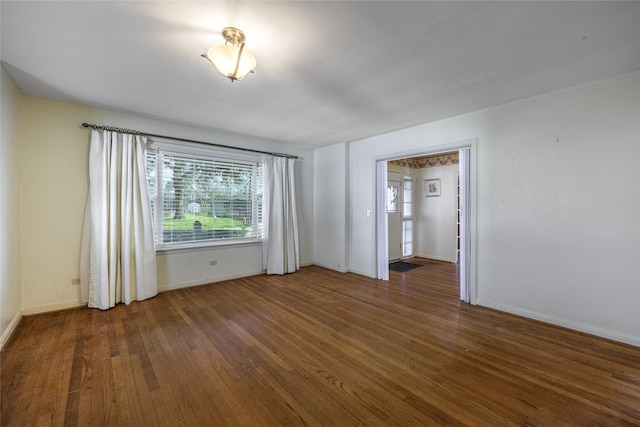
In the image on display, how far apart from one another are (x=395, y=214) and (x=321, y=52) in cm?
479

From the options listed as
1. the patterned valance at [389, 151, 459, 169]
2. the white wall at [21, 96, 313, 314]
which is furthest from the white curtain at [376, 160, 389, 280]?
the white wall at [21, 96, 313, 314]

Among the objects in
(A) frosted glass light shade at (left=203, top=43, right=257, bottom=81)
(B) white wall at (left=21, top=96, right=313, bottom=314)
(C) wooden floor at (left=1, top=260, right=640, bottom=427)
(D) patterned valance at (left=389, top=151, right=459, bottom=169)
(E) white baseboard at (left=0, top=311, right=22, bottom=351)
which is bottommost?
(C) wooden floor at (left=1, top=260, right=640, bottom=427)

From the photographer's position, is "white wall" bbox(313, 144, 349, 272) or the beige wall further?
"white wall" bbox(313, 144, 349, 272)

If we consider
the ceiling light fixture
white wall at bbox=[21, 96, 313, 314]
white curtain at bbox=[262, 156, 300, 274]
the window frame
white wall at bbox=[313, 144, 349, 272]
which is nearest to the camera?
the ceiling light fixture

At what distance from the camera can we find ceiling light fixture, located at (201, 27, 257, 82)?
1875 millimetres

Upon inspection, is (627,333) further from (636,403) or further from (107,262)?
(107,262)

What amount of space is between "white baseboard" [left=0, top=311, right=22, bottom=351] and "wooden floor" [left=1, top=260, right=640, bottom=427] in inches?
2.8

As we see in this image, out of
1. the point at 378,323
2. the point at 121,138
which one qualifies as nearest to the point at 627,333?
the point at 378,323

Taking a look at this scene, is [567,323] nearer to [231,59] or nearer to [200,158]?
[231,59]

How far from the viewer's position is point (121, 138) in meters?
3.51

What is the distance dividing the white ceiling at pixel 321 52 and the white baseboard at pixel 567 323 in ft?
8.01

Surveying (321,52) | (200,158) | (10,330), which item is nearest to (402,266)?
(200,158)

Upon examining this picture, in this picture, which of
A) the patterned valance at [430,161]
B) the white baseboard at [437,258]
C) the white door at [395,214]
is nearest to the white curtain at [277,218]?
the white door at [395,214]

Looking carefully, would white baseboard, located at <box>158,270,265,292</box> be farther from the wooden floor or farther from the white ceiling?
the white ceiling
